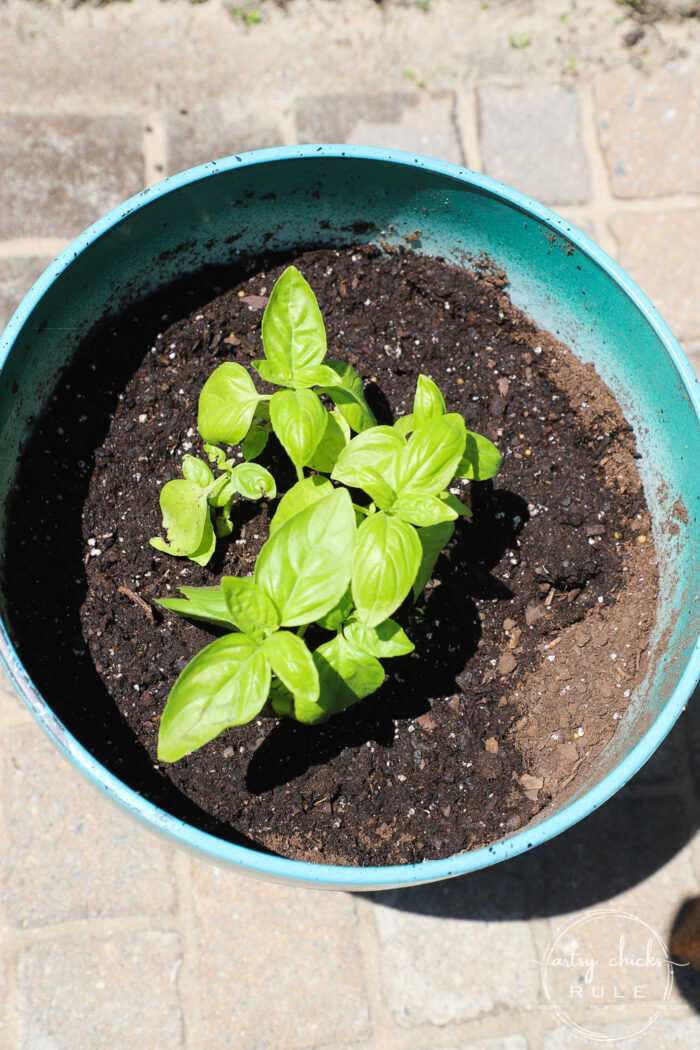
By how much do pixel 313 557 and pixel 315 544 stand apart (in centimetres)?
1

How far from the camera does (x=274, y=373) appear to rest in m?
1.06

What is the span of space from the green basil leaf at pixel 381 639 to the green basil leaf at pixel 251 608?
0.36 ft

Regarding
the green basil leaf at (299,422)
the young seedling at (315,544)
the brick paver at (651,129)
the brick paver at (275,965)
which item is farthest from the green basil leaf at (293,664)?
the brick paver at (651,129)

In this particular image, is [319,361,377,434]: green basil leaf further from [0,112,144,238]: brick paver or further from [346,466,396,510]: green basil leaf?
[0,112,144,238]: brick paver

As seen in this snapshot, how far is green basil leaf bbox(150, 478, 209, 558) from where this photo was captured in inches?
45.6

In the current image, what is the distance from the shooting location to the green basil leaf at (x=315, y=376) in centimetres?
104

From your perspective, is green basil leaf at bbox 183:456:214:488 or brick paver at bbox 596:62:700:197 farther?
brick paver at bbox 596:62:700:197

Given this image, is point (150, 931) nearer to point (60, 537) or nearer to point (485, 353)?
point (60, 537)

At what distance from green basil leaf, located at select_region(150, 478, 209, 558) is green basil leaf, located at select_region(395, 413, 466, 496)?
0.31 meters

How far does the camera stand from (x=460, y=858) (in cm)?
99

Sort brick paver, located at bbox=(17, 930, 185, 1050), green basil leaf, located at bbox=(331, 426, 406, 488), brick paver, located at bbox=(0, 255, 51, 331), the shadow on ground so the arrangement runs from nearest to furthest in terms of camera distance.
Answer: green basil leaf, located at bbox=(331, 426, 406, 488) < brick paver, located at bbox=(17, 930, 185, 1050) < the shadow on ground < brick paver, located at bbox=(0, 255, 51, 331)

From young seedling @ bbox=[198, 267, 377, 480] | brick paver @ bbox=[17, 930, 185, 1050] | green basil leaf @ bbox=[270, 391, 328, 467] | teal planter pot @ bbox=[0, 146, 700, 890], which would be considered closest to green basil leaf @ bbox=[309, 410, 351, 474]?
young seedling @ bbox=[198, 267, 377, 480]

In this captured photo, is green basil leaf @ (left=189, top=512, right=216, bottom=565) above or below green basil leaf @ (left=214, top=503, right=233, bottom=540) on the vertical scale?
below

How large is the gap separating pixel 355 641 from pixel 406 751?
28 cm
